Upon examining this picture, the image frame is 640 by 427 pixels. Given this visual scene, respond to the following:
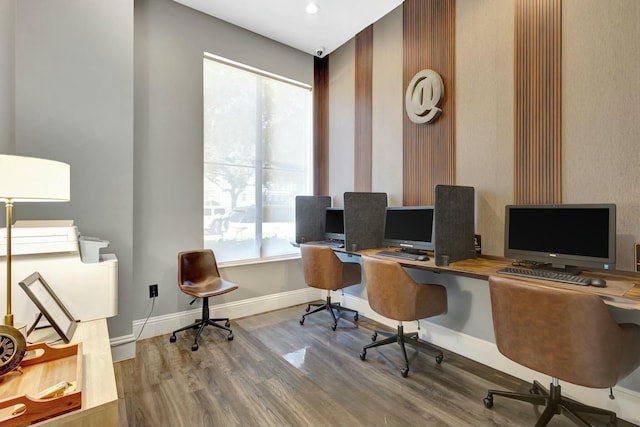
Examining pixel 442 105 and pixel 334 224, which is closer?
pixel 442 105

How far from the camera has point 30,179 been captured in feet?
4.58

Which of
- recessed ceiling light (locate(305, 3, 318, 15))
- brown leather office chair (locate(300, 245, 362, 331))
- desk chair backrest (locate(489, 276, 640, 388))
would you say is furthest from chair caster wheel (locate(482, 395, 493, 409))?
recessed ceiling light (locate(305, 3, 318, 15))

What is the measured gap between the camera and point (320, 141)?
4203 millimetres

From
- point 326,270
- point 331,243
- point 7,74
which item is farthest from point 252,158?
point 7,74

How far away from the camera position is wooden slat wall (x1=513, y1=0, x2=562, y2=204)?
2113 mm

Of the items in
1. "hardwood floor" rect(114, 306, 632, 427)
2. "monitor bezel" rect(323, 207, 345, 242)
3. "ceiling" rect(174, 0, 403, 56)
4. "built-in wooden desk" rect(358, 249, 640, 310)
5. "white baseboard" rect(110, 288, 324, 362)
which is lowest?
"hardwood floor" rect(114, 306, 632, 427)

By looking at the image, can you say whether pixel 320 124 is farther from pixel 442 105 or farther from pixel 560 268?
pixel 560 268

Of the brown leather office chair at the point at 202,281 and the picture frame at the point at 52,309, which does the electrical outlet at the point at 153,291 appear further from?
the picture frame at the point at 52,309

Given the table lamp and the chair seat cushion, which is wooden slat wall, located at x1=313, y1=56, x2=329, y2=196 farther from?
the table lamp

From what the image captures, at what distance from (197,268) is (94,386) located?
2119 mm

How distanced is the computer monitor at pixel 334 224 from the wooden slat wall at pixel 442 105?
0.85 metres

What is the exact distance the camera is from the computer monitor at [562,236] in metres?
1.77

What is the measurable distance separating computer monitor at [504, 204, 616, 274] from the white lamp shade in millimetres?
2822

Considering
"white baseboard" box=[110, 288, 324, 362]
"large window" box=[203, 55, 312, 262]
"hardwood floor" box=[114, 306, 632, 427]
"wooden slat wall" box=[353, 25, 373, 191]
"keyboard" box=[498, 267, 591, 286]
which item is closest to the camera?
"keyboard" box=[498, 267, 591, 286]
